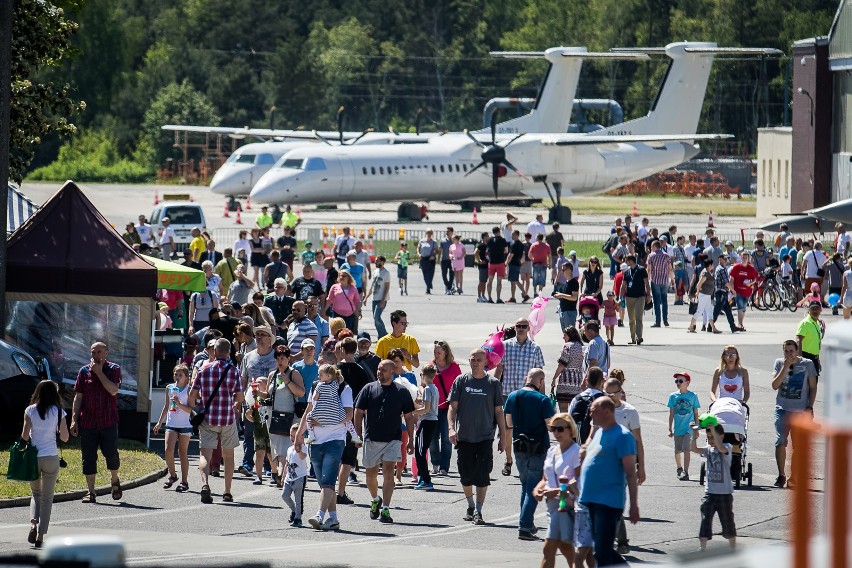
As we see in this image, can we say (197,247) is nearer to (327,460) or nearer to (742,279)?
(742,279)

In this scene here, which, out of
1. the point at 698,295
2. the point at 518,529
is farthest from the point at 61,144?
the point at 518,529

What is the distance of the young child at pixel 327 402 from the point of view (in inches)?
519

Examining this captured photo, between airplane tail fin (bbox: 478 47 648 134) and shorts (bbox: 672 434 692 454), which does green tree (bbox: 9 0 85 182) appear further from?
airplane tail fin (bbox: 478 47 648 134)

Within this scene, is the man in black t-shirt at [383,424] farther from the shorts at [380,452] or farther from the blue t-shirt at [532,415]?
the blue t-shirt at [532,415]

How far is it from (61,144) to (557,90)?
41993 millimetres

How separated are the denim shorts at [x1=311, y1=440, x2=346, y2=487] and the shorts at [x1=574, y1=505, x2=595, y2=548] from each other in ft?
9.91

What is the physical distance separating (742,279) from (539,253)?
583cm

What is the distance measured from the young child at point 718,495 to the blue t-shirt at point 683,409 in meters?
2.84

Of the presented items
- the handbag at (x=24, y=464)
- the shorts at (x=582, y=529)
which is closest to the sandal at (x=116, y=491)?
the handbag at (x=24, y=464)

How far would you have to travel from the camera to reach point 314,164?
161 ft

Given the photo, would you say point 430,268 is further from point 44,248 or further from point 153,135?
point 153,135

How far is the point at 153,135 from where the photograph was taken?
8969cm

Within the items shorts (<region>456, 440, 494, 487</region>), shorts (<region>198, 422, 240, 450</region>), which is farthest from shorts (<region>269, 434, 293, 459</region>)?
shorts (<region>456, 440, 494, 487</region>)

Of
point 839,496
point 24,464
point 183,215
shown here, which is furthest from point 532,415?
point 183,215
